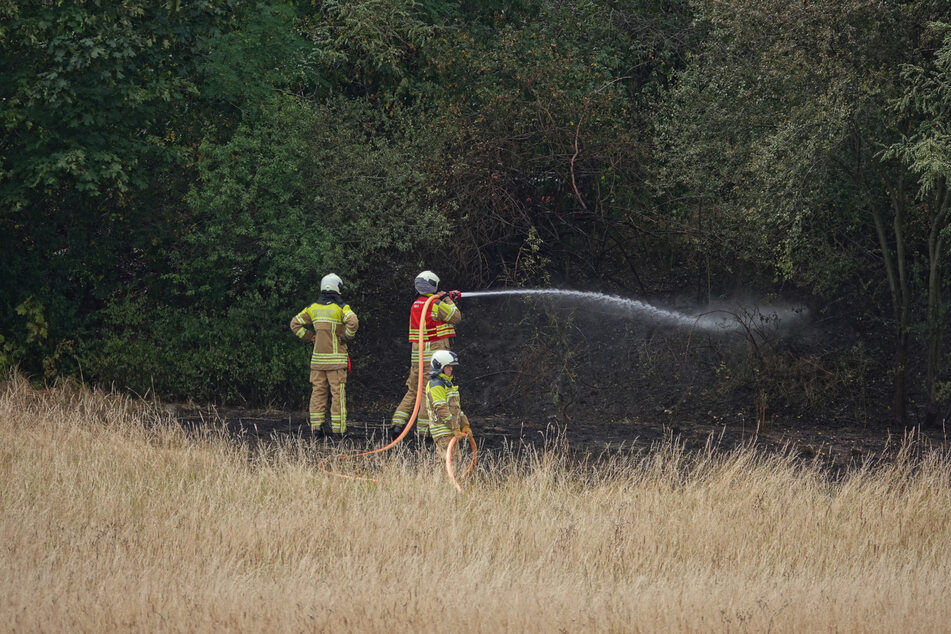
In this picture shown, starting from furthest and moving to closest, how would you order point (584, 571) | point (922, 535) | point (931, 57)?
point (931, 57) → point (922, 535) → point (584, 571)

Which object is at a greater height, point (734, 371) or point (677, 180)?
point (677, 180)

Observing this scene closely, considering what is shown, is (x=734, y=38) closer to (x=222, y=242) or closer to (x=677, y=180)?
(x=677, y=180)

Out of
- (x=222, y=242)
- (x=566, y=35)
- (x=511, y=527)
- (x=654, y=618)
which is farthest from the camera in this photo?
(x=566, y=35)

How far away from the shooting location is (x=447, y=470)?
9.18 m

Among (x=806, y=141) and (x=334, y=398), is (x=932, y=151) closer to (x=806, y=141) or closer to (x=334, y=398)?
(x=806, y=141)

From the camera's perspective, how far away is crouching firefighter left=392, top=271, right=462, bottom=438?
11516 mm

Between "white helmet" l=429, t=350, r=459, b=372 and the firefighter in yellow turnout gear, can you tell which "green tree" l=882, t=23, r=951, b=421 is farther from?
the firefighter in yellow turnout gear

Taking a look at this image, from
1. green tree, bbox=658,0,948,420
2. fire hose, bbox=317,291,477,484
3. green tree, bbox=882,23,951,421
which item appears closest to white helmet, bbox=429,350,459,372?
fire hose, bbox=317,291,477,484

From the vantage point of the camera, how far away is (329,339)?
12.1 metres

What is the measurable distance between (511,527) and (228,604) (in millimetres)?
2417

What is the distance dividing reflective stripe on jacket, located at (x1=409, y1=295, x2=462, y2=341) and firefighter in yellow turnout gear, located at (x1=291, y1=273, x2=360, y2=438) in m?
Result: 0.63

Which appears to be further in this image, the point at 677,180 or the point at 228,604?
the point at 677,180

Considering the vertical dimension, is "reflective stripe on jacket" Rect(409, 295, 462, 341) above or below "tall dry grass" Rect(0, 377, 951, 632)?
above

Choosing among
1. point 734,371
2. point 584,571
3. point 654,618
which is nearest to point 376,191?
point 734,371
